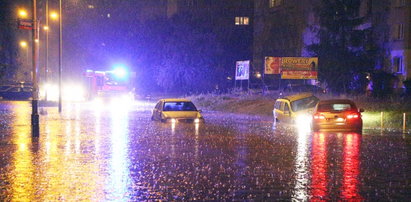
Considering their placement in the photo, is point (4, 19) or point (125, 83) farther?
point (4, 19)

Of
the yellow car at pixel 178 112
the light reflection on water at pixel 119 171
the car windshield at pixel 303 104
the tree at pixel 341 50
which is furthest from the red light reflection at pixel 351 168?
the tree at pixel 341 50

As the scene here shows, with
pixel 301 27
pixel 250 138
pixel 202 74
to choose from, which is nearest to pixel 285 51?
pixel 301 27

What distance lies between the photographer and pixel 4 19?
62.0 m

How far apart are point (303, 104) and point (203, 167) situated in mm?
16555

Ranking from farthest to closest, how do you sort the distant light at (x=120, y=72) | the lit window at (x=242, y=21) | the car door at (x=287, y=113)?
1. the lit window at (x=242, y=21)
2. the distant light at (x=120, y=72)
3. the car door at (x=287, y=113)

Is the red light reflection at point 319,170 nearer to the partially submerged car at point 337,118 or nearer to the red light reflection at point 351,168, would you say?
the red light reflection at point 351,168

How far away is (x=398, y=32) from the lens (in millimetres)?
49312

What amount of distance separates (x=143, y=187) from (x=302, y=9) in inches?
2489

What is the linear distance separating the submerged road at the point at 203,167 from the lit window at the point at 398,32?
3065cm

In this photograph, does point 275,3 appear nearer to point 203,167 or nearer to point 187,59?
point 187,59

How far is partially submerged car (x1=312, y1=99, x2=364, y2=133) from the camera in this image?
68.8ft

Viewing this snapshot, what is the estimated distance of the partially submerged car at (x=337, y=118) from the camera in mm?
20969

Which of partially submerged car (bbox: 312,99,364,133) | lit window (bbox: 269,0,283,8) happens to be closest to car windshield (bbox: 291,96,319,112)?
partially submerged car (bbox: 312,99,364,133)

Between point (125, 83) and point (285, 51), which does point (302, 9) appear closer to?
point (285, 51)
